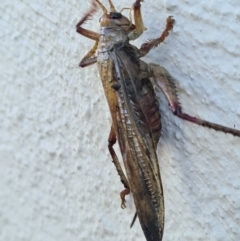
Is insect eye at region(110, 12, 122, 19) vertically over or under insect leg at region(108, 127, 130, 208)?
over

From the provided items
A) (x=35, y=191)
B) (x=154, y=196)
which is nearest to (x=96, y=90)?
(x=154, y=196)

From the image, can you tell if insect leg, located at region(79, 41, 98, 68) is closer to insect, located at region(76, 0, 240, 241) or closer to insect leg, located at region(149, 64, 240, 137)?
insect, located at region(76, 0, 240, 241)

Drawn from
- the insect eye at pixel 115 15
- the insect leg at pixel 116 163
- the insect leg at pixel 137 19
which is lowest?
the insect leg at pixel 116 163

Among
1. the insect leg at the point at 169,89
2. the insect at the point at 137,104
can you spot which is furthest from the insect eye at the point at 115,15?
the insect leg at the point at 169,89

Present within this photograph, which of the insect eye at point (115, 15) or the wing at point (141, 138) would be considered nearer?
the wing at point (141, 138)

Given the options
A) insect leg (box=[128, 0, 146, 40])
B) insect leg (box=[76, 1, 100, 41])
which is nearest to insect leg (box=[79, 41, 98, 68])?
insect leg (box=[76, 1, 100, 41])

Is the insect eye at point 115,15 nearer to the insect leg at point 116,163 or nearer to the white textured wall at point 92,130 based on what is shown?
the white textured wall at point 92,130

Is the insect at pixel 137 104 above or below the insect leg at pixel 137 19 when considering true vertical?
below
